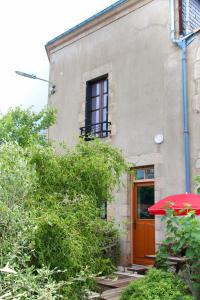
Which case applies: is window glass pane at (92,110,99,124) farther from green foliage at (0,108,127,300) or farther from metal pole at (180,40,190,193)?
green foliage at (0,108,127,300)

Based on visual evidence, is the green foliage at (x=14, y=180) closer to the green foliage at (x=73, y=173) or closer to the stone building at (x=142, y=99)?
the green foliage at (x=73, y=173)

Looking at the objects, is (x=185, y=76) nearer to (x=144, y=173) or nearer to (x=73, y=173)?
(x=144, y=173)

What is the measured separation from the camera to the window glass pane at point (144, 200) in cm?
802

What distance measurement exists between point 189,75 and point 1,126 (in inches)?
200

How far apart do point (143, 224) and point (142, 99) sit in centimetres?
307

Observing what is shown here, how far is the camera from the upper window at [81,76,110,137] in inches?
367

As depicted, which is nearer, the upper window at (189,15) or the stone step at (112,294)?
the stone step at (112,294)

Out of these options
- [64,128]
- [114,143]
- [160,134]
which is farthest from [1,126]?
[160,134]

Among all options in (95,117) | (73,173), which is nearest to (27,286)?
(73,173)

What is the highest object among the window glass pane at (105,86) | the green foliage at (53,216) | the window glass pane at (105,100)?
the window glass pane at (105,86)

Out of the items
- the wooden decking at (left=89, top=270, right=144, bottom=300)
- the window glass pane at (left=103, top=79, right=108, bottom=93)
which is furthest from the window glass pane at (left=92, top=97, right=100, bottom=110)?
the wooden decking at (left=89, top=270, right=144, bottom=300)

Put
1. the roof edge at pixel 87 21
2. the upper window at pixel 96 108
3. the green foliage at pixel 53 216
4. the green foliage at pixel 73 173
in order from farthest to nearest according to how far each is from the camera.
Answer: the upper window at pixel 96 108 → the roof edge at pixel 87 21 → the green foliage at pixel 73 173 → the green foliage at pixel 53 216

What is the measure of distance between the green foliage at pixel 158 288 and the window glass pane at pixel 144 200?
12.1 ft

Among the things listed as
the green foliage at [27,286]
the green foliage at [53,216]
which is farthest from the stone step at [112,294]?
the green foliage at [27,286]
